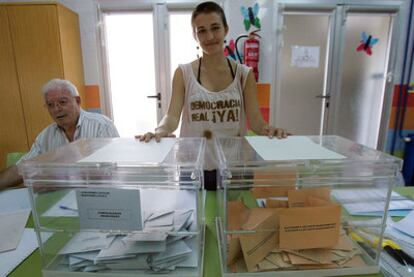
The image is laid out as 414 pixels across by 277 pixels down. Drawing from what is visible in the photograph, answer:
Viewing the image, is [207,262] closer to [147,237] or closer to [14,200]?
[147,237]

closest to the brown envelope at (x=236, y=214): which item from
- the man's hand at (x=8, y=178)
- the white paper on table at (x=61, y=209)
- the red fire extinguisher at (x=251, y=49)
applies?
the white paper on table at (x=61, y=209)

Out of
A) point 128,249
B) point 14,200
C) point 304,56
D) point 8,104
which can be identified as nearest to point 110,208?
point 128,249

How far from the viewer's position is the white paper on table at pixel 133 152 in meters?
0.65

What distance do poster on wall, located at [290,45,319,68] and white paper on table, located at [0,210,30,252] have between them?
283 centimetres

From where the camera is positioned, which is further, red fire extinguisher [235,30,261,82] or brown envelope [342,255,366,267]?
red fire extinguisher [235,30,261,82]

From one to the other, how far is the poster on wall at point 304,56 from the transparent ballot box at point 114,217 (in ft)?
8.55

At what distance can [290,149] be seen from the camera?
73cm

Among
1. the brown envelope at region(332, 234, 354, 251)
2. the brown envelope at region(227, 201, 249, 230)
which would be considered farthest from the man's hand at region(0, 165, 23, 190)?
the brown envelope at region(332, 234, 354, 251)

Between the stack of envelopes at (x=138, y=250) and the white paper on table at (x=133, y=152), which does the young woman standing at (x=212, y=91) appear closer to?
the white paper on table at (x=133, y=152)

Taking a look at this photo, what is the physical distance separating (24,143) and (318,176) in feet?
9.64

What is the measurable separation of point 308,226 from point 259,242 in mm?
121

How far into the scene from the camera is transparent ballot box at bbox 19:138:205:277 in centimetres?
59

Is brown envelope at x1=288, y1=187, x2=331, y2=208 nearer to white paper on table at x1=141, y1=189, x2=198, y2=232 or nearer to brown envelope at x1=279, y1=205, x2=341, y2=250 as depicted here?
brown envelope at x1=279, y1=205, x2=341, y2=250

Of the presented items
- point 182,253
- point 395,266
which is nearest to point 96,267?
point 182,253
